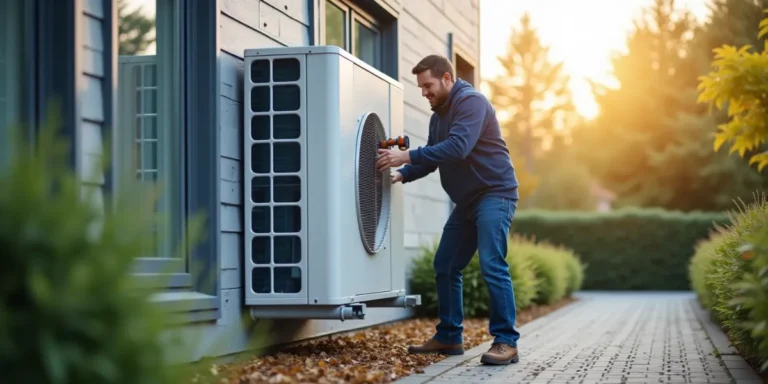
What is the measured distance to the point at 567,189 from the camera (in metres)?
32.1

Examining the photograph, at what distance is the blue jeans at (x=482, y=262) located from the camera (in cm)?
522

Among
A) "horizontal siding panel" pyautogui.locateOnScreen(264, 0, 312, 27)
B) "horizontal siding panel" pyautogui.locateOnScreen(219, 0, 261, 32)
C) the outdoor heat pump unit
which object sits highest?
"horizontal siding panel" pyautogui.locateOnScreen(264, 0, 312, 27)

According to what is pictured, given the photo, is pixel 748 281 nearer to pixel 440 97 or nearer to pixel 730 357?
pixel 730 357

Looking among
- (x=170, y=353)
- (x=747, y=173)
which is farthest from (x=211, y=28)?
(x=747, y=173)

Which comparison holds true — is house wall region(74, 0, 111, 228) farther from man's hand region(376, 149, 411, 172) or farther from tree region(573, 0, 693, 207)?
tree region(573, 0, 693, 207)

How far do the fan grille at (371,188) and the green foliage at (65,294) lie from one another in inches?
114

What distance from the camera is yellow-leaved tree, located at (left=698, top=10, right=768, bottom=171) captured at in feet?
17.7

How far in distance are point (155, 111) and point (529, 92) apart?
115 ft

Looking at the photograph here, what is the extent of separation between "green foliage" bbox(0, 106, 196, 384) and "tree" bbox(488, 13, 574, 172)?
3659cm

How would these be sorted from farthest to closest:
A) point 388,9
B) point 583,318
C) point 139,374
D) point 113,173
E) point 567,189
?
1. point 567,189
2. point 583,318
3. point 388,9
4. point 113,173
5. point 139,374

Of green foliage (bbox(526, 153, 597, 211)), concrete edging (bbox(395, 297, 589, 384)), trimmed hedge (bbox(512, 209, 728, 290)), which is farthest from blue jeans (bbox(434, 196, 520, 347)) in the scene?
green foliage (bbox(526, 153, 597, 211))

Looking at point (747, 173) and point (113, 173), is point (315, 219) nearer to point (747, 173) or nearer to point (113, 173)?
point (113, 173)

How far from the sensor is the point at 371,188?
545cm

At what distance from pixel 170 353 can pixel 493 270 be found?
10.0ft
